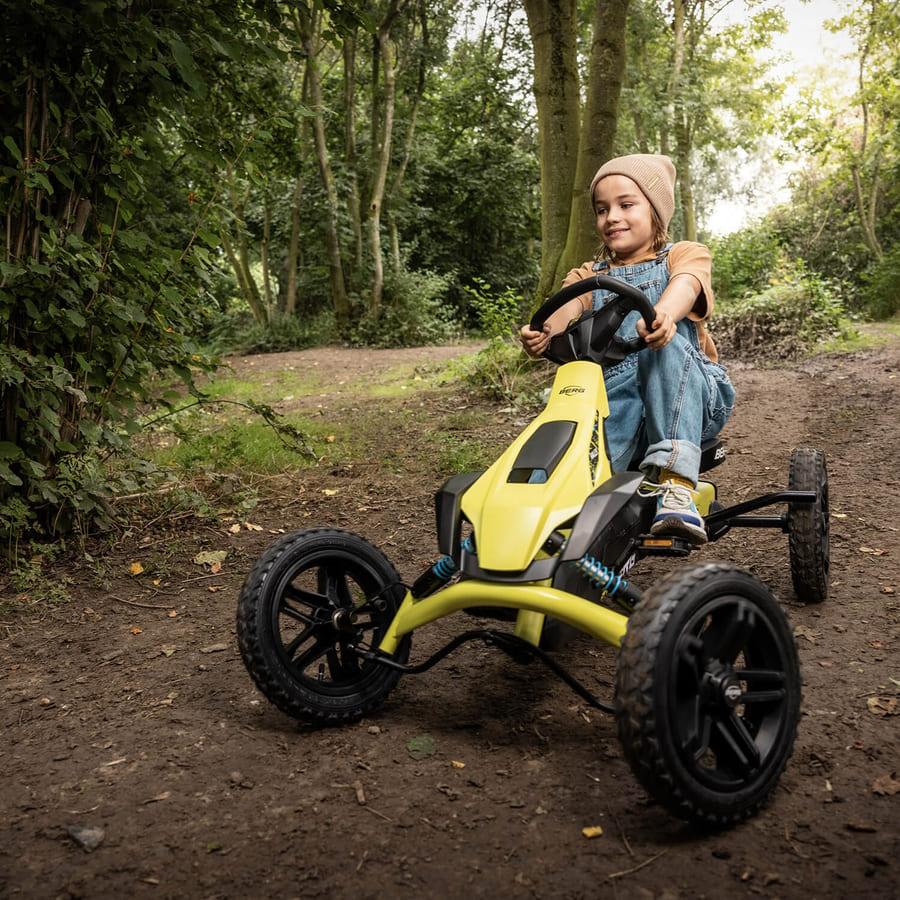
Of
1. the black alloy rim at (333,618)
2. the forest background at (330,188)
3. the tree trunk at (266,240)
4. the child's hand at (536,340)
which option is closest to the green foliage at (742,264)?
the forest background at (330,188)

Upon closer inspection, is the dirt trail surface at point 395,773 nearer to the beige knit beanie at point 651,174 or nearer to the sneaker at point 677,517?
the sneaker at point 677,517

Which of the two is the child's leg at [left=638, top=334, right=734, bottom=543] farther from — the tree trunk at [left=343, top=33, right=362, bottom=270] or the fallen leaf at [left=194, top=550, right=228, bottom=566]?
the tree trunk at [left=343, top=33, right=362, bottom=270]

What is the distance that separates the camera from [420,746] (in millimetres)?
2428

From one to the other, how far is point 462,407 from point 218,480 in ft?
9.95

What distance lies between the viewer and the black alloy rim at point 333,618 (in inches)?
97.0

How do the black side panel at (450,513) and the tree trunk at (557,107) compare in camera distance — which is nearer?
the black side panel at (450,513)

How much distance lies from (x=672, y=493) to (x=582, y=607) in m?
0.88

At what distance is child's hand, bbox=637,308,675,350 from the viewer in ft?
9.15

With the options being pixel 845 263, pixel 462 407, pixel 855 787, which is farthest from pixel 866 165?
pixel 855 787

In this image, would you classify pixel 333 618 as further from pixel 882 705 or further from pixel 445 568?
pixel 882 705

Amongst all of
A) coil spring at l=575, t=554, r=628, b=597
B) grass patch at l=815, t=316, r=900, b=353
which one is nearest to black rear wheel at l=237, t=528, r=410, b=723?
coil spring at l=575, t=554, r=628, b=597

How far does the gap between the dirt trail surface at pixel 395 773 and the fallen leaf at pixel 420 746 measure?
0.06 ft

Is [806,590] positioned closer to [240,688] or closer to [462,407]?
[240,688]

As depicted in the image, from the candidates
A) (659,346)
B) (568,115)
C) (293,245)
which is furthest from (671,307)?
(293,245)
